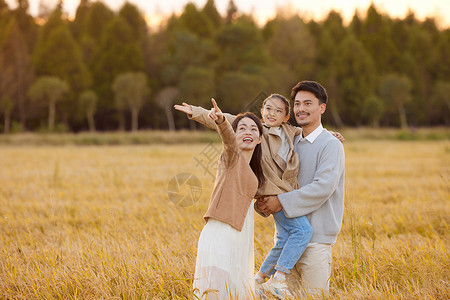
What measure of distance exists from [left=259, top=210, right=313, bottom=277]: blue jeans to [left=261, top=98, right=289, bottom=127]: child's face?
69 centimetres

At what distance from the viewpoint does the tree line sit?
107 ft

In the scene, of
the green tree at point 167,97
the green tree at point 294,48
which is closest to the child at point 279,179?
the green tree at point 167,97

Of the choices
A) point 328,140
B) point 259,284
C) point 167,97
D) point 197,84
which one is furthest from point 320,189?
point 167,97

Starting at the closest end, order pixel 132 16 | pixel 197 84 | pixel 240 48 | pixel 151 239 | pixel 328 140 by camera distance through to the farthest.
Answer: pixel 328 140
pixel 151 239
pixel 197 84
pixel 240 48
pixel 132 16

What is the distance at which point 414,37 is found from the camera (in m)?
45.2

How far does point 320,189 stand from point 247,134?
0.66m

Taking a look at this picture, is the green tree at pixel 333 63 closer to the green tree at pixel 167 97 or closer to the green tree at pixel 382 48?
the green tree at pixel 382 48

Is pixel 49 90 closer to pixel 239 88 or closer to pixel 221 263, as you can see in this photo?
pixel 239 88

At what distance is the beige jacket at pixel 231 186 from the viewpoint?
112 inches

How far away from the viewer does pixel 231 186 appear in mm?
2887

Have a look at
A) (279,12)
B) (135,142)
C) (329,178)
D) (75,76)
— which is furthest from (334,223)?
(279,12)

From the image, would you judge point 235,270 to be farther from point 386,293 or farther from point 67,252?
point 67,252

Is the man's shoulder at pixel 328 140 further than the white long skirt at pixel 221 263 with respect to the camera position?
Yes

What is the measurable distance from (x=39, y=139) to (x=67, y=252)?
22.8 meters
